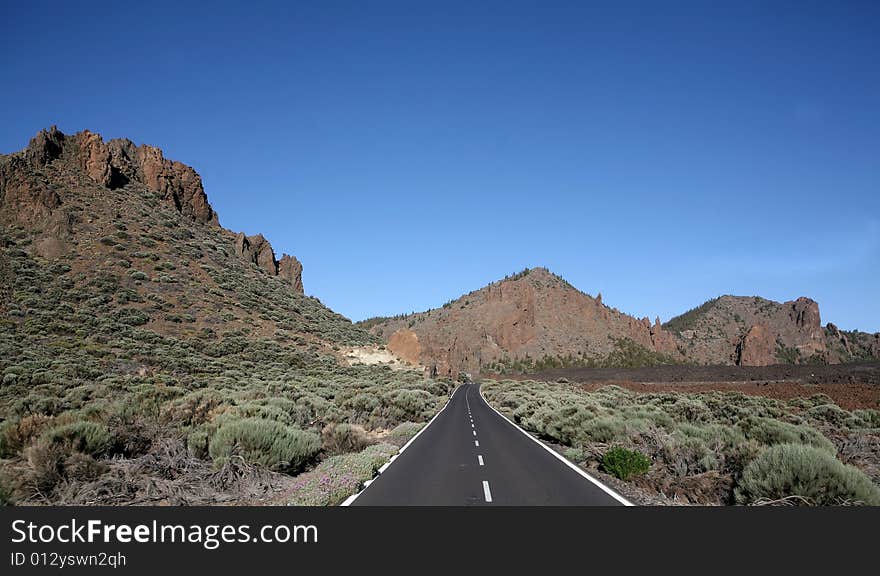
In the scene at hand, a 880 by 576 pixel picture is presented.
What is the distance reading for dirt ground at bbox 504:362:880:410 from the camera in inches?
1428

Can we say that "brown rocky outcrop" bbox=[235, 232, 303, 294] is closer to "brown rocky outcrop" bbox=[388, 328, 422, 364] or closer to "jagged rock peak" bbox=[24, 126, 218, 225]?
"jagged rock peak" bbox=[24, 126, 218, 225]

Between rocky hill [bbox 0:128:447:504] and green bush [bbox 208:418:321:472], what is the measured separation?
32mm

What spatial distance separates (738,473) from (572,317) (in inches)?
4877

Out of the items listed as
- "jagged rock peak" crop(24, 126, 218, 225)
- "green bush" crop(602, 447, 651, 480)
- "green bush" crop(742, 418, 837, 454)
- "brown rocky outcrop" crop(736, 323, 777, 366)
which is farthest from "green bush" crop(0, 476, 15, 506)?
"brown rocky outcrop" crop(736, 323, 777, 366)

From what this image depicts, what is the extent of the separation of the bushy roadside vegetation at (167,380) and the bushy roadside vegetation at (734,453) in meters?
7.55

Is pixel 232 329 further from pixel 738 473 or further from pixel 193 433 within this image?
pixel 738 473

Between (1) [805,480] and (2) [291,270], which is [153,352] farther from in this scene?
(2) [291,270]

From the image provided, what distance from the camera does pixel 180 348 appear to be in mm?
31500

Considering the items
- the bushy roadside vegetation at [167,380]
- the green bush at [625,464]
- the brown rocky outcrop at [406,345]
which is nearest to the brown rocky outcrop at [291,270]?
the bushy roadside vegetation at [167,380]

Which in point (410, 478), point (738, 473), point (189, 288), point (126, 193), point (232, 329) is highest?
point (126, 193)

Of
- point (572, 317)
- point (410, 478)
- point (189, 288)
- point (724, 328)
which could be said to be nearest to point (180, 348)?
point (189, 288)

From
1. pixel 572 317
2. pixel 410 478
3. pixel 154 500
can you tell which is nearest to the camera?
pixel 154 500
